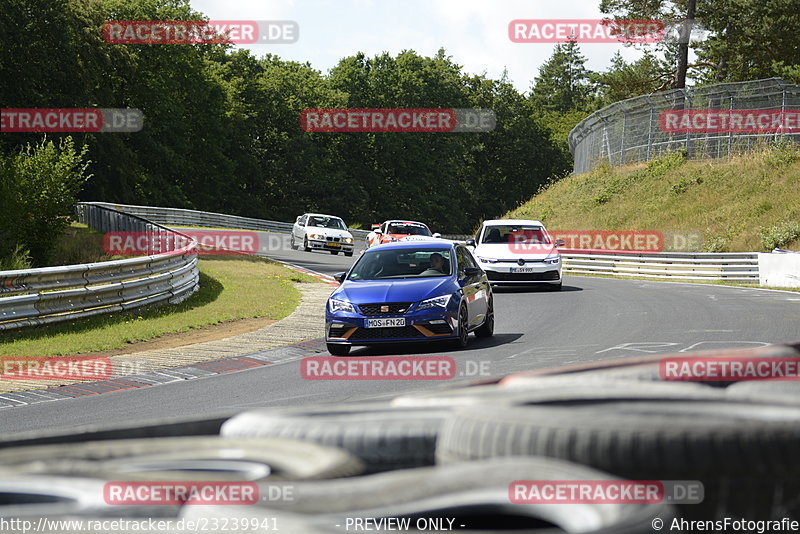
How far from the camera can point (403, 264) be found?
14.4m

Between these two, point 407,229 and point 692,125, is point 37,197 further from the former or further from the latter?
point 692,125

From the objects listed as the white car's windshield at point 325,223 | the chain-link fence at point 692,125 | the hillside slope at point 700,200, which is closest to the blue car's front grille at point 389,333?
the hillside slope at point 700,200

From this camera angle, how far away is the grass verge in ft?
44.7

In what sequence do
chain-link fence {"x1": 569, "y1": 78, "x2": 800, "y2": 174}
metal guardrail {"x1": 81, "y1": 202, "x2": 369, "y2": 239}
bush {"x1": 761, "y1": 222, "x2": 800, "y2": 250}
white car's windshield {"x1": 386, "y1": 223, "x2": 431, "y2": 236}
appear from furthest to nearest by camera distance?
metal guardrail {"x1": 81, "y1": 202, "x2": 369, "y2": 239} → chain-link fence {"x1": 569, "y1": 78, "x2": 800, "y2": 174} → white car's windshield {"x1": 386, "y1": 223, "x2": 431, "y2": 236} → bush {"x1": 761, "y1": 222, "x2": 800, "y2": 250}

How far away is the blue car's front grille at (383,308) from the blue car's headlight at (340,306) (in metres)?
0.13

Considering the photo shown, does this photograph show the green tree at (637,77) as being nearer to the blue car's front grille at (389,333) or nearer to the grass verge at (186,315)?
the grass verge at (186,315)

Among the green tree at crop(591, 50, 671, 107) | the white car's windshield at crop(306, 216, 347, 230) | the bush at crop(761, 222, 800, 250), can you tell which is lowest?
the bush at crop(761, 222, 800, 250)

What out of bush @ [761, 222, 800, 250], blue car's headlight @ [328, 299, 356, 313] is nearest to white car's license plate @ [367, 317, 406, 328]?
blue car's headlight @ [328, 299, 356, 313]

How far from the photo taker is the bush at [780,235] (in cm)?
3712

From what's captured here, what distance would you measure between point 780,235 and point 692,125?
11.9 m

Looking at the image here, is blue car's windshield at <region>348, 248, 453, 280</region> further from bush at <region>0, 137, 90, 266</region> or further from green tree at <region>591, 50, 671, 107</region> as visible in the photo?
green tree at <region>591, 50, 671, 107</region>

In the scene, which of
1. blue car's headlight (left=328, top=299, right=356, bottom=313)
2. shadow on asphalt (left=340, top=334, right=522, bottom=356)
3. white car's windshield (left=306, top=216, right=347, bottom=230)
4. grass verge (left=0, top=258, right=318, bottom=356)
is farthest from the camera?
white car's windshield (left=306, top=216, right=347, bottom=230)

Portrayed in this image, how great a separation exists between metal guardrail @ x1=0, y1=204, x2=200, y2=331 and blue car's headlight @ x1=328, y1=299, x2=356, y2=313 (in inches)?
176

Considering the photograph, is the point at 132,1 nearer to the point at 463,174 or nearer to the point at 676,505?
the point at 463,174
